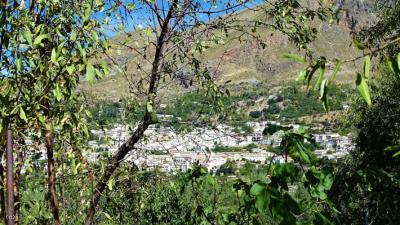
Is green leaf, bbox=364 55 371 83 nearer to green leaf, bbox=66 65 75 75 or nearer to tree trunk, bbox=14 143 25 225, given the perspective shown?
green leaf, bbox=66 65 75 75

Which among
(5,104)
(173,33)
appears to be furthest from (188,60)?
(5,104)

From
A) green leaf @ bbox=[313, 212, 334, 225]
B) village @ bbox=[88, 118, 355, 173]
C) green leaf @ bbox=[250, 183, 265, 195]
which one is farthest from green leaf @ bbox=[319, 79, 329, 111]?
village @ bbox=[88, 118, 355, 173]

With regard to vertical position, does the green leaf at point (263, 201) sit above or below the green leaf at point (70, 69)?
below

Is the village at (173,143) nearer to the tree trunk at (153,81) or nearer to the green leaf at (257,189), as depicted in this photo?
the tree trunk at (153,81)

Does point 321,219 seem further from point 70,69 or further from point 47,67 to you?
point 47,67

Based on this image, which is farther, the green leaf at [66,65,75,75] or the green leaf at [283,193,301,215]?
the green leaf at [66,65,75,75]

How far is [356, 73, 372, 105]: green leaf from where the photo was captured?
39.7 inches

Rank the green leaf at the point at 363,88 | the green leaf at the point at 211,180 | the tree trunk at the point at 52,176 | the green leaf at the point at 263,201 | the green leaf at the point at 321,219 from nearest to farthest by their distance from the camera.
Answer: the green leaf at the point at 363,88 < the green leaf at the point at 263,201 < the green leaf at the point at 321,219 < the green leaf at the point at 211,180 < the tree trunk at the point at 52,176

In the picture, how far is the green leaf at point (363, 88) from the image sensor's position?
1.01m

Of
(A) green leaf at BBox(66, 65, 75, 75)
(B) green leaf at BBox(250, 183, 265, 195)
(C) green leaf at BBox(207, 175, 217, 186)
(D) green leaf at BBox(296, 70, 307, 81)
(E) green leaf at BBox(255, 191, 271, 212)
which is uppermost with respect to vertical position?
(A) green leaf at BBox(66, 65, 75, 75)

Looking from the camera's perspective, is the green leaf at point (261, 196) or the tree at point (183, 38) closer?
the green leaf at point (261, 196)

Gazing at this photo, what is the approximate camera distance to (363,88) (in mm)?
1021

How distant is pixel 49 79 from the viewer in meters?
2.34

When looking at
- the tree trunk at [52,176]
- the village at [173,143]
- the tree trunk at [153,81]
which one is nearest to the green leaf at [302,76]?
the tree trunk at [52,176]
